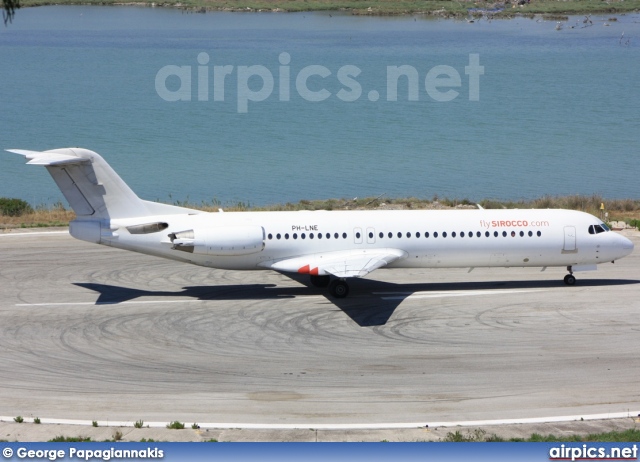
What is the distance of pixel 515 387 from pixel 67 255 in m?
23.7

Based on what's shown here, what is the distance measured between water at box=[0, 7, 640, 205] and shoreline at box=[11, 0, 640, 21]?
1548mm

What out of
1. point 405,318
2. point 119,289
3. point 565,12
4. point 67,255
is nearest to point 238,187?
point 67,255

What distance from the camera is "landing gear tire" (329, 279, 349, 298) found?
3562 cm

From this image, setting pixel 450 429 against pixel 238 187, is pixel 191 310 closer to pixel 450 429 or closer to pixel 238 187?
pixel 450 429

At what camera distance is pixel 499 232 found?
36938 millimetres

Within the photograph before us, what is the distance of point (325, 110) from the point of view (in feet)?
Answer: 358

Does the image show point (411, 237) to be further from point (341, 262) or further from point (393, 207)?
point (393, 207)

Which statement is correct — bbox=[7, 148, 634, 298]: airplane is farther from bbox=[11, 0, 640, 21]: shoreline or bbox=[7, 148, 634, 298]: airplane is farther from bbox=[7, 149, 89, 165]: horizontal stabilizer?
bbox=[11, 0, 640, 21]: shoreline

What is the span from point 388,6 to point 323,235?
426 ft

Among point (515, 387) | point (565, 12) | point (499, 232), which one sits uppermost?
point (565, 12)

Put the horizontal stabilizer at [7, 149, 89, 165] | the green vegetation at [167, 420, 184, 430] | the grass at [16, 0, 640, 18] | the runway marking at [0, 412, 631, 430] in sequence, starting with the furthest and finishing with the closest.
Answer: the grass at [16, 0, 640, 18], the horizontal stabilizer at [7, 149, 89, 165], the runway marking at [0, 412, 631, 430], the green vegetation at [167, 420, 184, 430]

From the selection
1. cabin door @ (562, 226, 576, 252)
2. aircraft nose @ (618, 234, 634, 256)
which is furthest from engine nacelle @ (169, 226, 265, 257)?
aircraft nose @ (618, 234, 634, 256)

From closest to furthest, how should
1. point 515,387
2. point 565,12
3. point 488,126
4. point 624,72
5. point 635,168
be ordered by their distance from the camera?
point 515,387
point 635,168
point 488,126
point 624,72
point 565,12

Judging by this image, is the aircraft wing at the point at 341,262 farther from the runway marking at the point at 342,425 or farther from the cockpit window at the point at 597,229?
the runway marking at the point at 342,425
